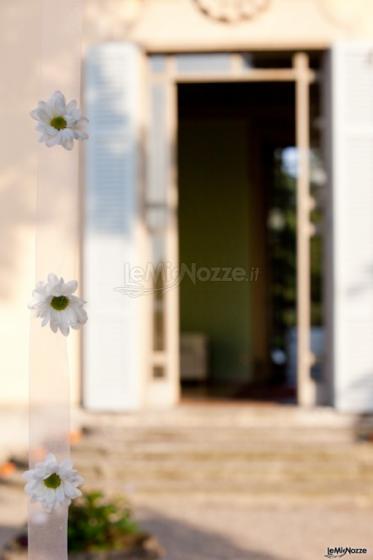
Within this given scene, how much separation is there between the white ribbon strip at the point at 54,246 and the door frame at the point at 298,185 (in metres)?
4.00

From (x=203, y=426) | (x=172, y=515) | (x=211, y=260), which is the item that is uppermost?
(x=211, y=260)

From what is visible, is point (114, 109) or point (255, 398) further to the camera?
point (255, 398)

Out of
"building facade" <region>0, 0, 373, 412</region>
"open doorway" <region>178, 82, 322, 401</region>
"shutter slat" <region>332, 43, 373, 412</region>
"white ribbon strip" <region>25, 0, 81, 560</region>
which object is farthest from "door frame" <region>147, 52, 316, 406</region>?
"white ribbon strip" <region>25, 0, 81, 560</region>

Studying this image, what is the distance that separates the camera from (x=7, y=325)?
5.62 metres

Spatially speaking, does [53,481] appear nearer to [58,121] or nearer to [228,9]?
[58,121]

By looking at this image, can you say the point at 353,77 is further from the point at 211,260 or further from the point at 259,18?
the point at 211,260

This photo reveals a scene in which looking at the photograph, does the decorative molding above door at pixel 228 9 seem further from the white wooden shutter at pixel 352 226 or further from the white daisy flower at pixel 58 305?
the white daisy flower at pixel 58 305

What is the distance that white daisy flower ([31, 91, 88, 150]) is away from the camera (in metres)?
1.49

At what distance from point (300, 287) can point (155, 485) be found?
1.57 m

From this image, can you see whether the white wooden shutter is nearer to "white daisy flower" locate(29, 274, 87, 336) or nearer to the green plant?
the green plant

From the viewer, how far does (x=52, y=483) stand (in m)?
1.50

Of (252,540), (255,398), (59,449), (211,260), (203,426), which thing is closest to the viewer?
(59,449)

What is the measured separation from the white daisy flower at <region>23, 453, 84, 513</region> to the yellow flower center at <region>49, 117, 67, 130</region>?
0.58 m

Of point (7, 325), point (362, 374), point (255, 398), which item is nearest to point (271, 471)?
point (362, 374)
